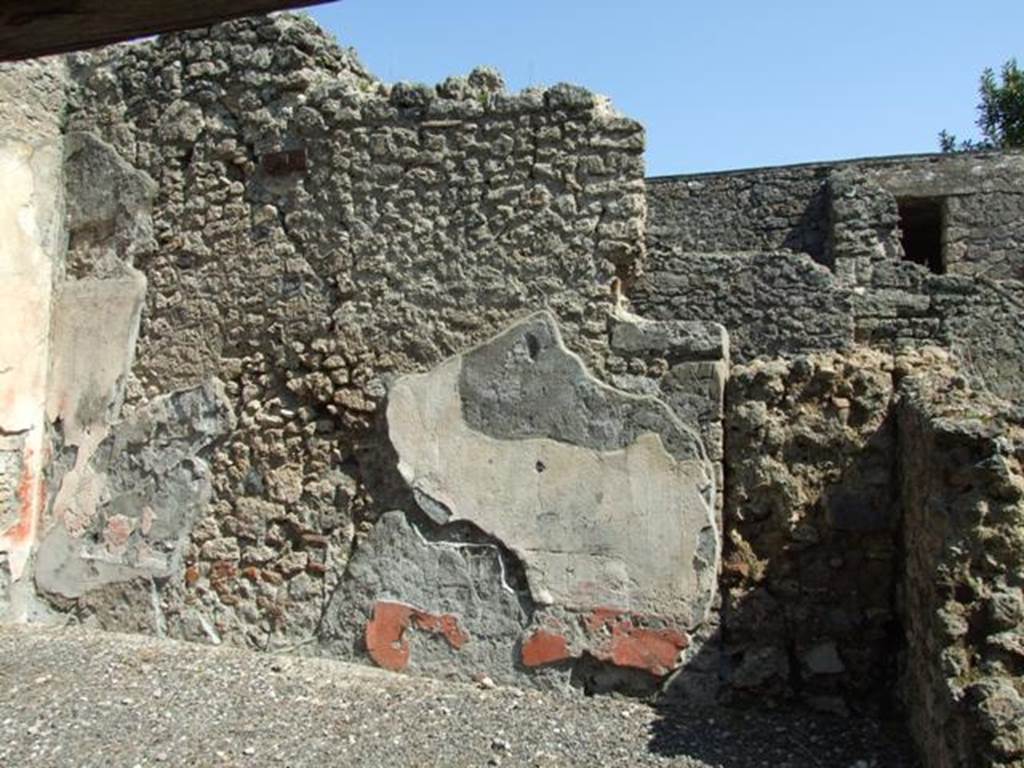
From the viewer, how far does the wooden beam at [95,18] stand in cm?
115

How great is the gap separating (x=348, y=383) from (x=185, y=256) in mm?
1142

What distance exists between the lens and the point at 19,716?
397 centimetres

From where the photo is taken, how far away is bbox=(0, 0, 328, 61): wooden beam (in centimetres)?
115

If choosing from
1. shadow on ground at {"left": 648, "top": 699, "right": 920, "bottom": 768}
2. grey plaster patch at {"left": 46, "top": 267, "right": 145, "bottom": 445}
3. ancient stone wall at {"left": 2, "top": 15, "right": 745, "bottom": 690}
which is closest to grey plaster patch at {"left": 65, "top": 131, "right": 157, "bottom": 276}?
ancient stone wall at {"left": 2, "top": 15, "right": 745, "bottom": 690}

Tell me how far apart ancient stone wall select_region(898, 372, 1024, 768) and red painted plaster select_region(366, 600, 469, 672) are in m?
1.90

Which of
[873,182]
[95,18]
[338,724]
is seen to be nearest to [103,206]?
Answer: [338,724]

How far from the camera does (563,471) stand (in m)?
4.42

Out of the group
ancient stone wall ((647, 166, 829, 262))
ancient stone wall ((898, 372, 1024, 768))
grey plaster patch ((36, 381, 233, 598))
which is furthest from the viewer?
ancient stone wall ((647, 166, 829, 262))

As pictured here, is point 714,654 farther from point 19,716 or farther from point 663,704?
point 19,716

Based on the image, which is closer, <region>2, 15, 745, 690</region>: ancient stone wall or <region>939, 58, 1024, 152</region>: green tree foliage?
<region>2, 15, 745, 690</region>: ancient stone wall

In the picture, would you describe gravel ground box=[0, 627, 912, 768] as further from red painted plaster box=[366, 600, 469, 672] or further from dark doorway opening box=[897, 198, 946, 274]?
dark doorway opening box=[897, 198, 946, 274]

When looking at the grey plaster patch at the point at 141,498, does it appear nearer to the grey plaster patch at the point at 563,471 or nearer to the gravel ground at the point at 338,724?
the gravel ground at the point at 338,724

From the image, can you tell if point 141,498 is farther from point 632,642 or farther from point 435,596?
point 632,642

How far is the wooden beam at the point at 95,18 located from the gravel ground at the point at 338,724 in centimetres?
287
